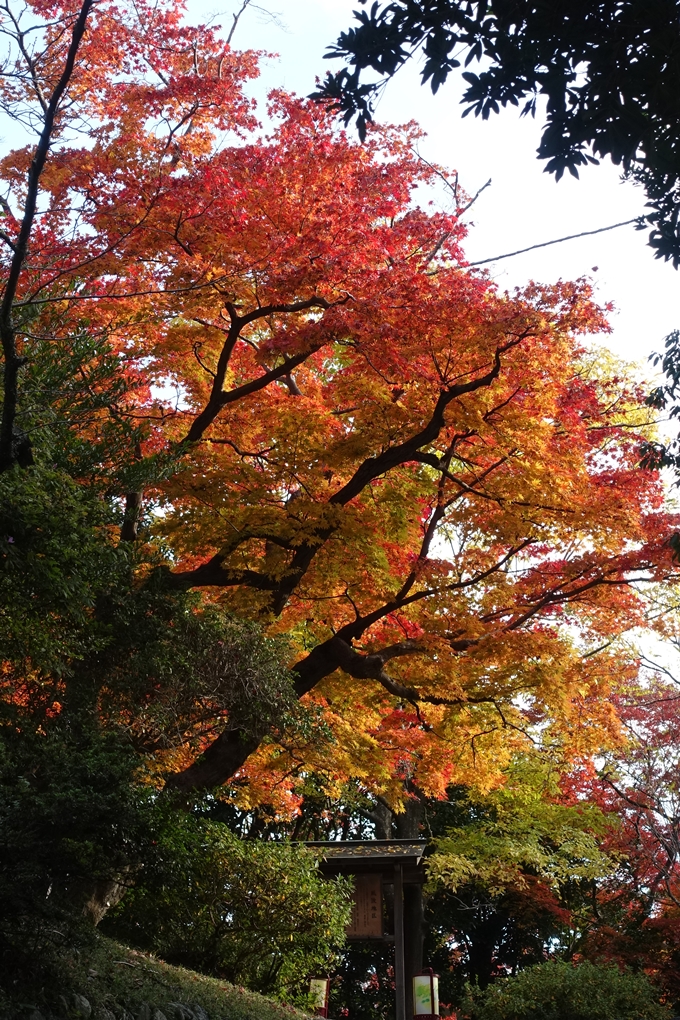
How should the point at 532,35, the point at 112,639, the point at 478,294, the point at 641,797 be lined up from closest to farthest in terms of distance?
the point at 532,35, the point at 112,639, the point at 478,294, the point at 641,797

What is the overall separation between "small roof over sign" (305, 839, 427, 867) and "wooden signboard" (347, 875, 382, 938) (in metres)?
0.37

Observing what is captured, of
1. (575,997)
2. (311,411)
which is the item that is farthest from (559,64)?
(575,997)

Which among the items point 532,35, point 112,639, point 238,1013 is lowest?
point 238,1013

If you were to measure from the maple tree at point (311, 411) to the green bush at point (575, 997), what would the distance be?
322cm

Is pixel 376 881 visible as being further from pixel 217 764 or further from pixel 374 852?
pixel 217 764

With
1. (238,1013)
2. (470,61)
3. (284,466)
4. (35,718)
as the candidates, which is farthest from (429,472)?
(470,61)

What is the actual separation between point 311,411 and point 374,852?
705cm

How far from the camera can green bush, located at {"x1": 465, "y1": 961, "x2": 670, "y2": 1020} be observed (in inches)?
428

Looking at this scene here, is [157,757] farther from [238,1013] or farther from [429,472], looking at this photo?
[429,472]

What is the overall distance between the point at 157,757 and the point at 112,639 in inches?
102

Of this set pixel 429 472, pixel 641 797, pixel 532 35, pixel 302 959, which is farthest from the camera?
pixel 641 797

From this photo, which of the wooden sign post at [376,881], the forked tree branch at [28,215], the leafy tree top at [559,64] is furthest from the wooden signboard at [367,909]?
the leafy tree top at [559,64]

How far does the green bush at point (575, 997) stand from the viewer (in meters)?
10.9

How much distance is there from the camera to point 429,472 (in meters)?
10.9
